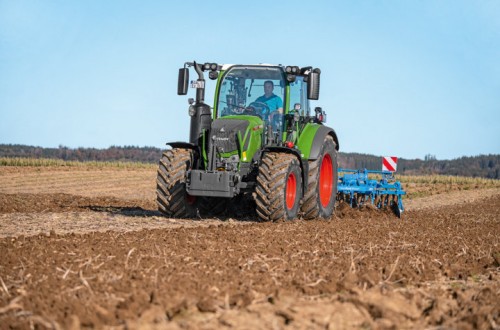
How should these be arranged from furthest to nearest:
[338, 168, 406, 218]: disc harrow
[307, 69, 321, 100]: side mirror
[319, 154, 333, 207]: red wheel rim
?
[338, 168, 406, 218]: disc harrow
[319, 154, 333, 207]: red wheel rim
[307, 69, 321, 100]: side mirror

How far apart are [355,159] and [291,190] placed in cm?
5633

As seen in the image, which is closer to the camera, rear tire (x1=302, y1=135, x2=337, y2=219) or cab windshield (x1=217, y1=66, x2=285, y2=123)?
cab windshield (x1=217, y1=66, x2=285, y2=123)

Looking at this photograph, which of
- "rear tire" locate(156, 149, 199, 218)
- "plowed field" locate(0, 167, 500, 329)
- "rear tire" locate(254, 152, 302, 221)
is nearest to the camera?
"plowed field" locate(0, 167, 500, 329)

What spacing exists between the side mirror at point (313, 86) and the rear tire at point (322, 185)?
1210 mm

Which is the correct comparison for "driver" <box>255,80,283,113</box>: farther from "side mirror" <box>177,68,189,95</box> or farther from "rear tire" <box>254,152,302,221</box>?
"side mirror" <box>177,68,189,95</box>

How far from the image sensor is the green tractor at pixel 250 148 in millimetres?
11383

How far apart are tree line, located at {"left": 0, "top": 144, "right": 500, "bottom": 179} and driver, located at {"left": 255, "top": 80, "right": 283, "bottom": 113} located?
48363 mm

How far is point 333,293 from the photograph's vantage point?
5477 millimetres

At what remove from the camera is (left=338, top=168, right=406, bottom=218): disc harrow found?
49.2 feet

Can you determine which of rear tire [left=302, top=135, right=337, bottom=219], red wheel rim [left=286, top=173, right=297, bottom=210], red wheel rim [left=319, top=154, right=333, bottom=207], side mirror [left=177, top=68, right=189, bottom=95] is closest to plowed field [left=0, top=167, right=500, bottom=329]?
red wheel rim [left=286, top=173, right=297, bottom=210]

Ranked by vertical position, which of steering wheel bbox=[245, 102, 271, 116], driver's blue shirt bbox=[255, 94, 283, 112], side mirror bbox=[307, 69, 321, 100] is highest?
side mirror bbox=[307, 69, 321, 100]

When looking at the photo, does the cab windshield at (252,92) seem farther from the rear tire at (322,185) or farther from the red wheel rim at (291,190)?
the rear tire at (322,185)

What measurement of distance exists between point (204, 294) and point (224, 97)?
7.66 metres

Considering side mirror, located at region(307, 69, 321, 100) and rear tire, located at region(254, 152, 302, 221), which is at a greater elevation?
side mirror, located at region(307, 69, 321, 100)
